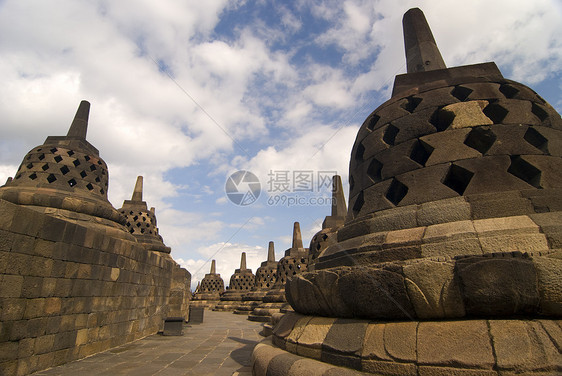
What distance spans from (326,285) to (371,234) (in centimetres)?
75

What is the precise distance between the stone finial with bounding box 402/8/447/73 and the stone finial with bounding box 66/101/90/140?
7.73 m

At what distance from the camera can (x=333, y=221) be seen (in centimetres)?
1262

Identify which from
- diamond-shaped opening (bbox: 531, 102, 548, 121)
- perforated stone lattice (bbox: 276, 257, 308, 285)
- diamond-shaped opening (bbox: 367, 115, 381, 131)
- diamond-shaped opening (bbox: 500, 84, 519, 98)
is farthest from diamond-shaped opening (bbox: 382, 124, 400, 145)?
perforated stone lattice (bbox: 276, 257, 308, 285)

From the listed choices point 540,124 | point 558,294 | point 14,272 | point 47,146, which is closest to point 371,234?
point 558,294

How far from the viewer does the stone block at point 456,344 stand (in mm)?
1606

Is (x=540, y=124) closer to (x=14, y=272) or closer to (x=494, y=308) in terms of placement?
(x=494, y=308)

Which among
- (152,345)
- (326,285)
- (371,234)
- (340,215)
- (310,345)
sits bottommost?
(152,345)

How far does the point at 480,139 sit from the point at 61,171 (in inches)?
298

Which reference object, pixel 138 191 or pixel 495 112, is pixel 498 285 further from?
pixel 138 191

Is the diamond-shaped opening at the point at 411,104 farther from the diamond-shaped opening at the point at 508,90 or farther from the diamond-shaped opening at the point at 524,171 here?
the diamond-shaped opening at the point at 524,171

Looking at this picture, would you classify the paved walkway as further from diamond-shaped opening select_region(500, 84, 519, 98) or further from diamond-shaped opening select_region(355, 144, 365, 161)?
diamond-shaped opening select_region(500, 84, 519, 98)

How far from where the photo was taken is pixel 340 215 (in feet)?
42.1

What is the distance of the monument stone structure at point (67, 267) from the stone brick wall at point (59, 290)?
0.04 feet

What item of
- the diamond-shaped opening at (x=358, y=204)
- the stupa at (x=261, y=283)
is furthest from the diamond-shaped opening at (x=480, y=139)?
the stupa at (x=261, y=283)
